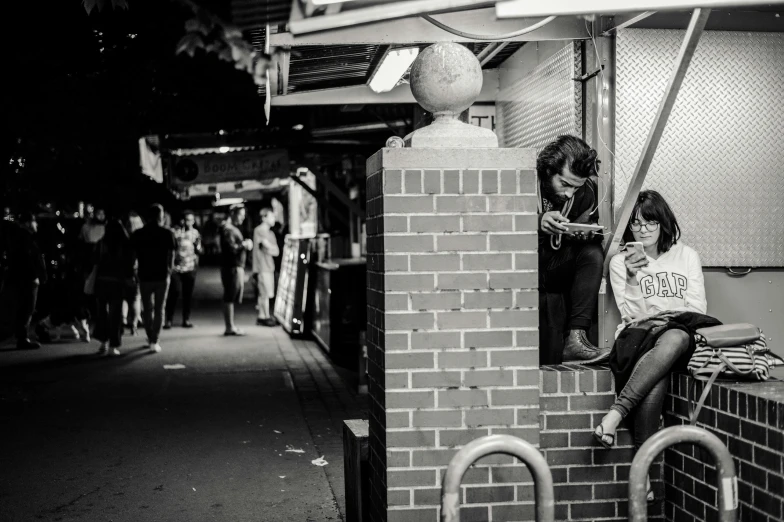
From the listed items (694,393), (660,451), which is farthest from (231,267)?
(660,451)

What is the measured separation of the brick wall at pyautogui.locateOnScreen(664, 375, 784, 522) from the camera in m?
3.59

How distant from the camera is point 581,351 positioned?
490cm

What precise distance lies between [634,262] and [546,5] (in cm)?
231

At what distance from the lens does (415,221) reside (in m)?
3.98

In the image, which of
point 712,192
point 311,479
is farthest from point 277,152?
point 712,192

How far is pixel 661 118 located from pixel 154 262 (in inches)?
417

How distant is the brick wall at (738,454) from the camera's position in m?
3.59

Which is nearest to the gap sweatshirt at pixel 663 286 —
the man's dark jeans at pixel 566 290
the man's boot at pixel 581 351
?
the man's dark jeans at pixel 566 290

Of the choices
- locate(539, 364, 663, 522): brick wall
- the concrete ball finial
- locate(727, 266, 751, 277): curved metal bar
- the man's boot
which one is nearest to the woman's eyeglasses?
the man's boot

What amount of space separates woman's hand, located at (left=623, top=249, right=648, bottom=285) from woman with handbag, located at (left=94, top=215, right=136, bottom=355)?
984 cm

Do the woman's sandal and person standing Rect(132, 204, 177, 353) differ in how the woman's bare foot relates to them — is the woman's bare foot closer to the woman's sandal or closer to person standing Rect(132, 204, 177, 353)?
the woman's sandal

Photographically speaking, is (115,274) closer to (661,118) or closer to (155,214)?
(155,214)

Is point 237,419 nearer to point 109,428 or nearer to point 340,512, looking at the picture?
point 109,428

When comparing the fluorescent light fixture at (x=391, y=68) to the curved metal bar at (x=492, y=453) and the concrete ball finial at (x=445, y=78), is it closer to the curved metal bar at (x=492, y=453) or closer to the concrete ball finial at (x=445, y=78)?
the concrete ball finial at (x=445, y=78)
